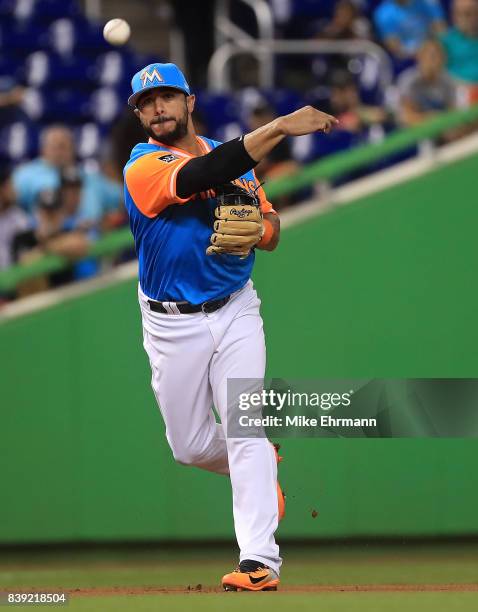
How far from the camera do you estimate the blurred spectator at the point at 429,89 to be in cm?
649

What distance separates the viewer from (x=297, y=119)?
3779mm

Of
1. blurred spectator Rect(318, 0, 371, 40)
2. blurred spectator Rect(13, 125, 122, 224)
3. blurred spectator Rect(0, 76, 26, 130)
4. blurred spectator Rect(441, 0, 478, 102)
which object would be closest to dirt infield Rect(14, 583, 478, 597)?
blurred spectator Rect(13, 125, 122, 224)

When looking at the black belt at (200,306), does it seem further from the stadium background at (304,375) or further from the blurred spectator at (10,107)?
the blurred spectator at (10,107)

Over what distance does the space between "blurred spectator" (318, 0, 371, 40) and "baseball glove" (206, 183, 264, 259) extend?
499 centimetres

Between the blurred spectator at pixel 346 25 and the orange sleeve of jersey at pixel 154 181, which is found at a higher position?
the blurred spectator at pixel 346 25

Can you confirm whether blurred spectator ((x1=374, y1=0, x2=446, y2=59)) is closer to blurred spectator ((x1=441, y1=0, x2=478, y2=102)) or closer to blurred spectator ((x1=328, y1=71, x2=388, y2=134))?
blurred spectator ((x1=328, y1=71, x2=388, y2=134))

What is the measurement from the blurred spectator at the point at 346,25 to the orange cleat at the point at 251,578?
5619mm

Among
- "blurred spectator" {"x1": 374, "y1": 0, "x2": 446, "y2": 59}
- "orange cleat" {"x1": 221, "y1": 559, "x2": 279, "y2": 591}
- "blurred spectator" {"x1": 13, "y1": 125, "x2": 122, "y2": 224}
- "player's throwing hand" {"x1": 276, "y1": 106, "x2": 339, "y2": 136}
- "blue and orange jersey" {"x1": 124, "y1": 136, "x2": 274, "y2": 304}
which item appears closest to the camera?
"player's throwing hand" {"x1": 276, "y1": 106, "x2": 339, "y2": 136}

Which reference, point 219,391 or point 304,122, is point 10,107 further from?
point 304,122

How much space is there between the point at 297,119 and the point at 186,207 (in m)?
0.58

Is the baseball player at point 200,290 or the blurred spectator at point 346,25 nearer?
the baseball player at point 200,290

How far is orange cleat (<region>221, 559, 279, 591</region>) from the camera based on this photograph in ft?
13.0

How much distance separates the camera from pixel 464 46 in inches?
282

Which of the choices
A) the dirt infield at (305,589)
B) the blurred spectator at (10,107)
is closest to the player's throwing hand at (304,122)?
the dirt infield at (305,589)
